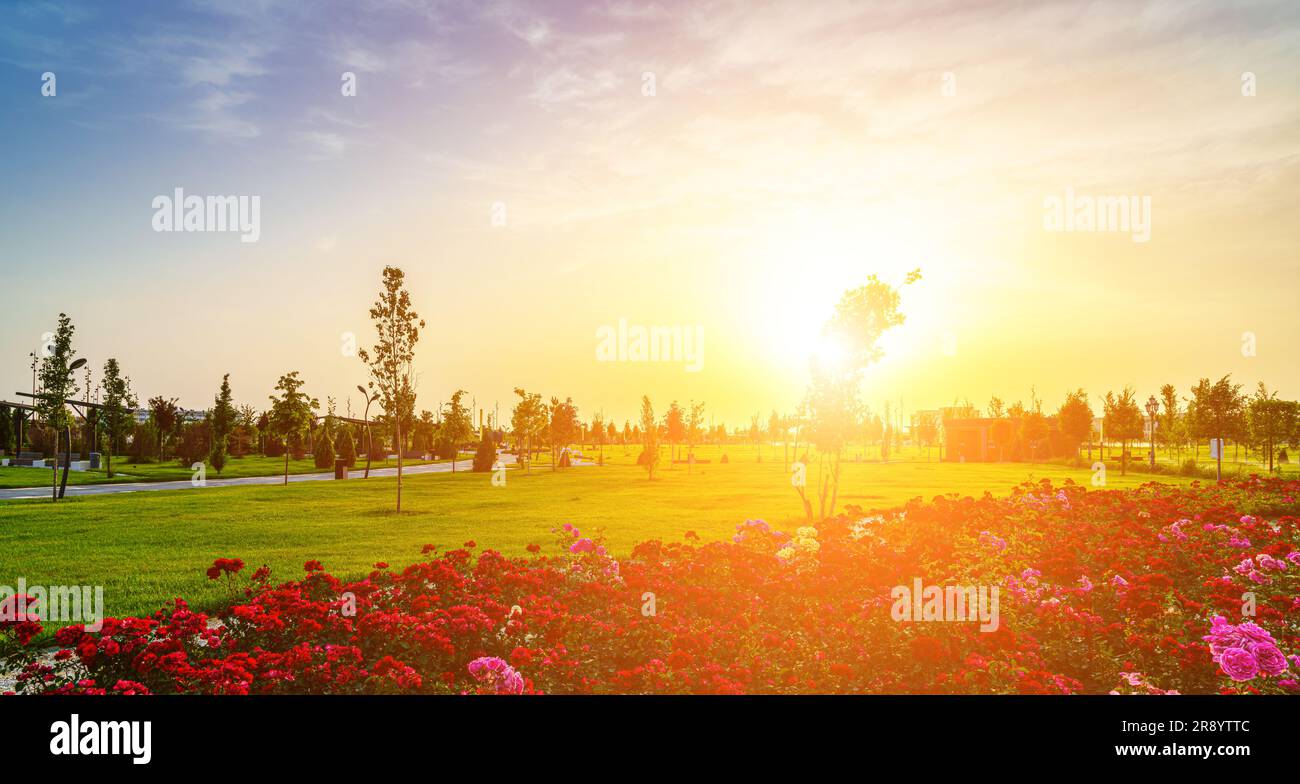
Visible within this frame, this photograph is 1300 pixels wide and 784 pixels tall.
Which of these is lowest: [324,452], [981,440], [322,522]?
[322,522]

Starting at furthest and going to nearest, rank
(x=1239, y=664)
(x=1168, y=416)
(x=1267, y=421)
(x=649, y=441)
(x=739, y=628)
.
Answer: (x=1168, y=416) → (x=649, y=441) → (x=1267, y=421) → (x=739, y=628) → (x=1239, y=664)

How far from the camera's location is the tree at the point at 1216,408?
3769cm

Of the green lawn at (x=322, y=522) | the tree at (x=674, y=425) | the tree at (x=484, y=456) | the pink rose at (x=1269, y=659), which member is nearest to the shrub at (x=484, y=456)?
the tree at (x=484, y=456)

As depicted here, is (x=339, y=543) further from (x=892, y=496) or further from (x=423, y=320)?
(x=892, y=496)

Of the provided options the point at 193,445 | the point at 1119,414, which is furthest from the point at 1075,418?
the point at 193,445

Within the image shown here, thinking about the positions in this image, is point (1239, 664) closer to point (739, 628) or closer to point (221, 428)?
point (739, 628)

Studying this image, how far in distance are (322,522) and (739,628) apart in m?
16.1

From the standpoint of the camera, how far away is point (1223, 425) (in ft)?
135

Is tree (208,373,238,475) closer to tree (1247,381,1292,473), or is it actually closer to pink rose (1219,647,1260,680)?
pink rose (1219,647,1260,680)

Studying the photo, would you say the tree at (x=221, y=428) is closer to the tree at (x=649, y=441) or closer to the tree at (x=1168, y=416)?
the tree at (x=649, y=441)

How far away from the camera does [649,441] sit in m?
45.4
